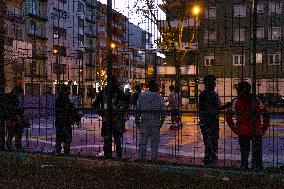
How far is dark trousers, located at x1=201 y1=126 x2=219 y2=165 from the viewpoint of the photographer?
912cm

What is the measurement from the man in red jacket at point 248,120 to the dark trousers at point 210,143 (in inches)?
18.4

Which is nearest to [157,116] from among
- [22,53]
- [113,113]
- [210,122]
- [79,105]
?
[113,113]

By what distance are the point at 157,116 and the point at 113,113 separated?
34.7 inches

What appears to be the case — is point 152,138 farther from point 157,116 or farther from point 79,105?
point 79,105

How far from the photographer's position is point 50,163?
30.8 feet

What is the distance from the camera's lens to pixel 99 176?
8.37m

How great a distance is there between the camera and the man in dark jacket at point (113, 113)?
30.0 ft

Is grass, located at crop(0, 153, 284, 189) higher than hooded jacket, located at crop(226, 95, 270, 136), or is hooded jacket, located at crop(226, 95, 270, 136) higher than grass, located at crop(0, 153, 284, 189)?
hooded jacket, located at crop(226, 95, 270, 136)

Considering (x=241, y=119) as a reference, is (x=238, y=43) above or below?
above

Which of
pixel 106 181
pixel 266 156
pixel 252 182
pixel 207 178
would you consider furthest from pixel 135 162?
pixel 266 156

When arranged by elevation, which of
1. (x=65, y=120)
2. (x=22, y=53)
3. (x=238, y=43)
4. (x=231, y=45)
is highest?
(x=22, y=53)

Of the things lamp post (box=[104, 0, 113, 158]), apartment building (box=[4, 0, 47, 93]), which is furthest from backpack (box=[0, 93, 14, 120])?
lamp post (box=[104, 0, 113, 158])

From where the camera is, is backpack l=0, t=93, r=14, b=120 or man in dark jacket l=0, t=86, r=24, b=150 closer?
backpack l=0, t=93, r=14, b=120

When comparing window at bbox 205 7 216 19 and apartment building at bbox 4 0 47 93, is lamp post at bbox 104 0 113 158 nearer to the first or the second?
window at bbox 205 7 216 19
